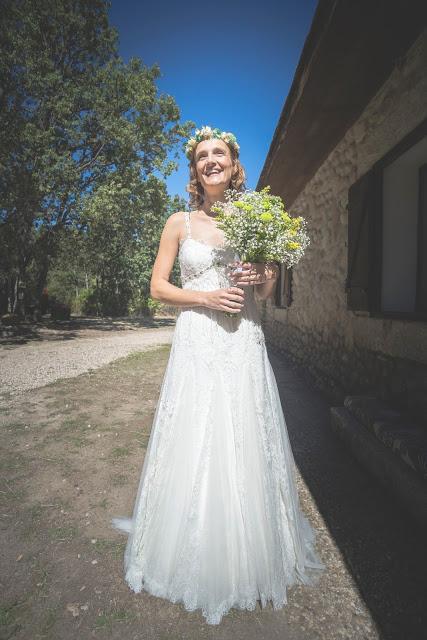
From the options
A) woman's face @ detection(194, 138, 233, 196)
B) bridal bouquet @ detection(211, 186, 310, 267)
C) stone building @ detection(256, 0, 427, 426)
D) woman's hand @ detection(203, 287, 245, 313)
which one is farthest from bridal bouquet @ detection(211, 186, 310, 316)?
stone building @ detection(256, 0, 427, 426)

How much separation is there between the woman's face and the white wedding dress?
39 cm

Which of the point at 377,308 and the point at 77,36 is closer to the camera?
the point at 377,308

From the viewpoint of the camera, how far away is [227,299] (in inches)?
68.7

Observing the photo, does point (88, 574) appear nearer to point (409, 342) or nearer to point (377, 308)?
point (409, 342)

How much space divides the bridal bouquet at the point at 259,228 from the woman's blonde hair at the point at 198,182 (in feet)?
1.43

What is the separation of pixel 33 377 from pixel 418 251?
6.75 m

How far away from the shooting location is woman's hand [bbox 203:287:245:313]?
5.66 feet

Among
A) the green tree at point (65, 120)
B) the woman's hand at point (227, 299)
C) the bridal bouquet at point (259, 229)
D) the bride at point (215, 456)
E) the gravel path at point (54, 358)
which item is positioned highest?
the green tree at point (65, 120)

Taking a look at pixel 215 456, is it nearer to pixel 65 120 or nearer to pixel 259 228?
pixel 259 228

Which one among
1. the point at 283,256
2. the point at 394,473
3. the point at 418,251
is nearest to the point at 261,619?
the point at 394,473

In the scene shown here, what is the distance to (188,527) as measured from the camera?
5.23 feet

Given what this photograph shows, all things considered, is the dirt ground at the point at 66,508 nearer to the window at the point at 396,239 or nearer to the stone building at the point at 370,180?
the stone building at the point at 370,180

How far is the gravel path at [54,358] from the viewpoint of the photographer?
625cm

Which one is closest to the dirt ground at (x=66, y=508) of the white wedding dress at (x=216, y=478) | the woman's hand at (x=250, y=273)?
the white wedding dress at (x=216, y=478)
